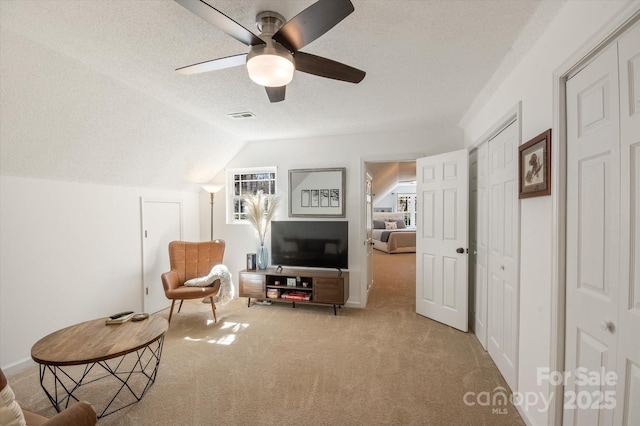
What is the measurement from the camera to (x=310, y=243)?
155 inches

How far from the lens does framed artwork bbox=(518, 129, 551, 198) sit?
1494 millimetres

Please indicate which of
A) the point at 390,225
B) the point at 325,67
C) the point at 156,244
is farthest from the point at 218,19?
the point at 390,225

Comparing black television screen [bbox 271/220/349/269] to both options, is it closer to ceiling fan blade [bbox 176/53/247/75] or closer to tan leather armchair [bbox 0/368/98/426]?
ceiling fan blade [bbox 176/53/247/75]

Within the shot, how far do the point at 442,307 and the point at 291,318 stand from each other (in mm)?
1853

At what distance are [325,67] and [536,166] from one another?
1379mm

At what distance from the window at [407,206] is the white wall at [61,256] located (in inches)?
372

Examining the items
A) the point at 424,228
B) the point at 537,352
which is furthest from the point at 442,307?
the point at 537,352

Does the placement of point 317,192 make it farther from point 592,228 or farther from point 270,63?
point 592,228

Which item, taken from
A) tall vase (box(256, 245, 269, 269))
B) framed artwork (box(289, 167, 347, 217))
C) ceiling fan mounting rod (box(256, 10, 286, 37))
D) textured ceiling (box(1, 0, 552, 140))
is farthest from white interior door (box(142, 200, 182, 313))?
ceiling fan mounting rod (box(256, 10, 286, 37))

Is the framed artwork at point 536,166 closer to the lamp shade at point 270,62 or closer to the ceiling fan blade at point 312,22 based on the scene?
the ceiling fan blade at point 312,22

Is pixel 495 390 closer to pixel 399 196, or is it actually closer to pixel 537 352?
pixel 537 352

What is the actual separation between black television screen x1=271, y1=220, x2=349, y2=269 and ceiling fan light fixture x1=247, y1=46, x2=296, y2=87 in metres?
2.63

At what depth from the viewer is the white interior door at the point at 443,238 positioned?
304cm

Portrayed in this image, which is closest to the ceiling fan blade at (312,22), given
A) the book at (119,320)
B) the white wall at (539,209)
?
the white wall at (539,209)
